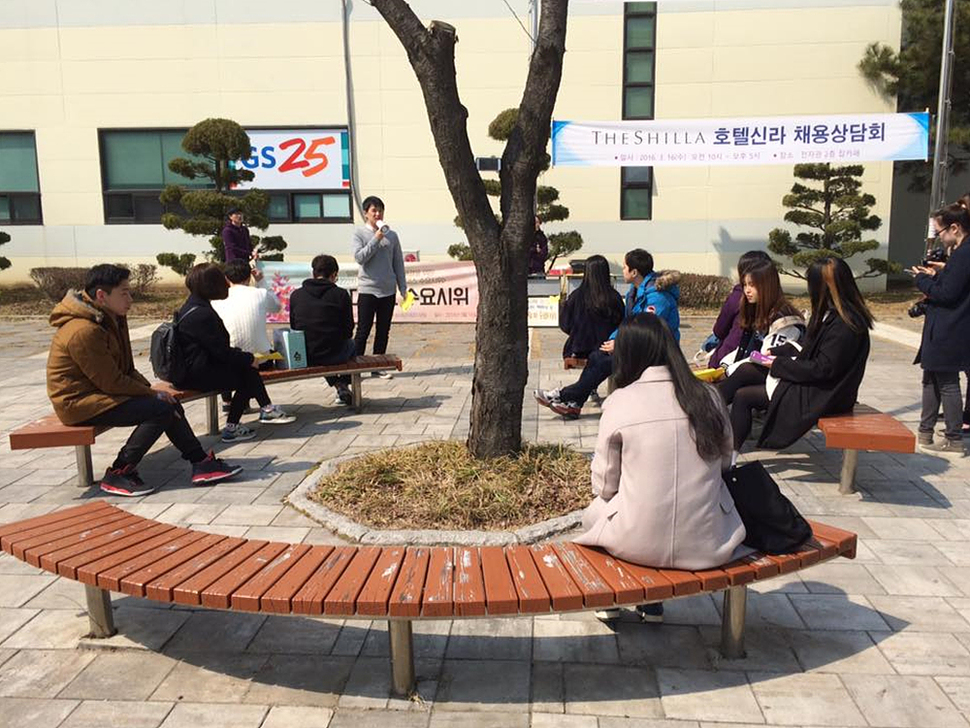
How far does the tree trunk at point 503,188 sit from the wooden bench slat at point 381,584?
5.96ft

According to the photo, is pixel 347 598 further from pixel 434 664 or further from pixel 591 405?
pixel 591 405

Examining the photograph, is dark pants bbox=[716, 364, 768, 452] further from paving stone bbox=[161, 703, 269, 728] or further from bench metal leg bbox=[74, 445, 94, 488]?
bench metal leg bbox=[74, 445, 94, 488]

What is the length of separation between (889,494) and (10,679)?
4849mm

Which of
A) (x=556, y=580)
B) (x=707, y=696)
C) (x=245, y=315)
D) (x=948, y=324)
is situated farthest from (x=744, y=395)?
(x=245, y=315)

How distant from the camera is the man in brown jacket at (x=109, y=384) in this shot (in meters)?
4.87

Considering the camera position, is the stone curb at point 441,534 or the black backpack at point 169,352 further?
the black backpack at point 169,352

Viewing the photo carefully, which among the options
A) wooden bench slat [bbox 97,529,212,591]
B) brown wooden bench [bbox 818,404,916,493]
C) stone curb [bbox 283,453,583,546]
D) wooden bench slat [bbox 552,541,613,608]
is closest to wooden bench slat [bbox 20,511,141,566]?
wooden bench slat [bbox 97,529,212,591]

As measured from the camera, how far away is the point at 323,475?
5234 millimetres

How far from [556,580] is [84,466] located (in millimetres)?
3738

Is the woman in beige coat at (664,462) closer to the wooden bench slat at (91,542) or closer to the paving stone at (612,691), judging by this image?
the paving stone at (612,691)

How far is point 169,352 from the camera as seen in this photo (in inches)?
232

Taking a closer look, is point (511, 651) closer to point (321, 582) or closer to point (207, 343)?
point (321, 582)

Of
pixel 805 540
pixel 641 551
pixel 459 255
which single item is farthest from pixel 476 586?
pixel 459 255

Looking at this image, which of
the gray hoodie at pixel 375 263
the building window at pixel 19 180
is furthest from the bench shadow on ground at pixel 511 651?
the building window at pixel 19 180
